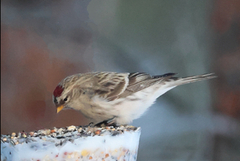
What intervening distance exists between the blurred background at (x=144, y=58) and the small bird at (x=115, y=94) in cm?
3

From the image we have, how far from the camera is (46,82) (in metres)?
0.96

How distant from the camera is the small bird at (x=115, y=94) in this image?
0.82 m

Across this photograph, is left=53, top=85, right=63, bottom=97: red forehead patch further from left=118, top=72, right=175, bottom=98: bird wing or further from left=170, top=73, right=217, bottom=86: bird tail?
left=170, top=73, right=217, bottom=86: bird tail

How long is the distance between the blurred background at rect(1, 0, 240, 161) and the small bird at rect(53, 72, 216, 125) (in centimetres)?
3

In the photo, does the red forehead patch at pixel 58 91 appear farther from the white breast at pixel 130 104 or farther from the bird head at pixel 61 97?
the white breast at pixel 130 104

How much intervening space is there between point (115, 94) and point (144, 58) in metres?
0.18

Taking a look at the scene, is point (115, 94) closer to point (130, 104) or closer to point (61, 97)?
point (130, 104)

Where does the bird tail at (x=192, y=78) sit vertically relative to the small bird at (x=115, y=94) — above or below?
above

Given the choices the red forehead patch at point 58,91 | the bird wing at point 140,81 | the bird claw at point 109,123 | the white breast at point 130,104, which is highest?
the bird wing at point 140,81

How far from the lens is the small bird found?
82 cm

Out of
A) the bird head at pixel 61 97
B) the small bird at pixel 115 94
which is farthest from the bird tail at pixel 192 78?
the bird head at pixel 61 97

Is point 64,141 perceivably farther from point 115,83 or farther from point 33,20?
point 33,20

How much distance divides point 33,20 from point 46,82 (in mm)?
262

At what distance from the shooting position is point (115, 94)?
32.7 inches
